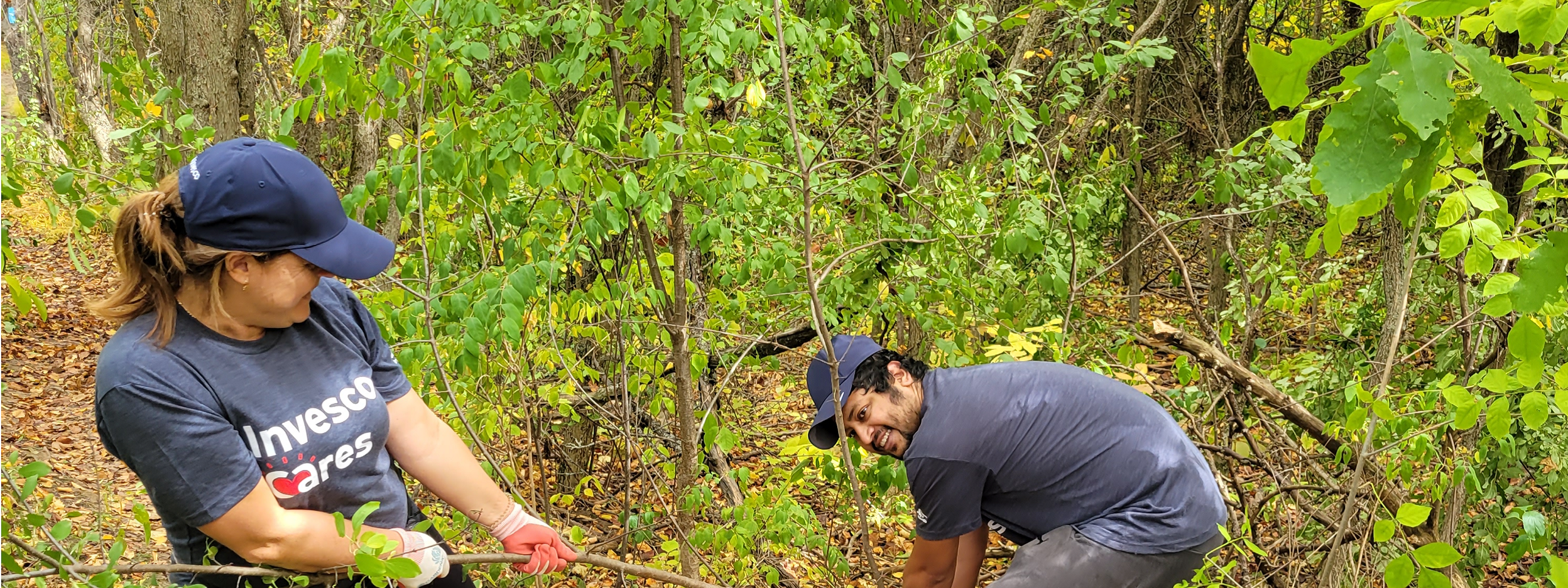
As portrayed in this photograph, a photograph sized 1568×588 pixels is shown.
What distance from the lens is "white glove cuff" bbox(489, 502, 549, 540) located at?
7.22 feet

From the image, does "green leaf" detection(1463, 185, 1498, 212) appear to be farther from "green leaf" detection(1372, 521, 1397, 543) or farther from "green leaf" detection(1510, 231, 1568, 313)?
"green leaf" detection(1372, 521, 1397, 543)

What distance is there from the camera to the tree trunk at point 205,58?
4094 mm

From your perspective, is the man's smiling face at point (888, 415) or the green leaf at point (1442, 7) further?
the man's smiling face at point (888, 415)

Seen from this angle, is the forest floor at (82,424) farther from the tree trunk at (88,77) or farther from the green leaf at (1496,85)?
the green leaf at (1496,85)

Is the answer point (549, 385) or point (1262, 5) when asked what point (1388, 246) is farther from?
point (1262, 5)

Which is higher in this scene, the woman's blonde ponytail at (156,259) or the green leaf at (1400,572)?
the woman's blonde ponytail at (156,259)

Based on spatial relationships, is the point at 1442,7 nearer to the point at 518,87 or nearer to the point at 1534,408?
the point at 1534,408

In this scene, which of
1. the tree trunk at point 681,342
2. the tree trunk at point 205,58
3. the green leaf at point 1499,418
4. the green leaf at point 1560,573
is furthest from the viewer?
the tree trunk at point 205,58

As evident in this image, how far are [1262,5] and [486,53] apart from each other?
7.26m

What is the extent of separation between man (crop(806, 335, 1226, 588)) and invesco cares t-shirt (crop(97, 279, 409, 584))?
1.03 m

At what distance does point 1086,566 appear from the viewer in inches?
94.8

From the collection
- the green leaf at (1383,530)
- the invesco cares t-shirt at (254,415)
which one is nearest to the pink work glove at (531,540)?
the invesco cares t-shirt at (254,415)

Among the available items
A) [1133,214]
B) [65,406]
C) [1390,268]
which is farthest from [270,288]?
[65,406]

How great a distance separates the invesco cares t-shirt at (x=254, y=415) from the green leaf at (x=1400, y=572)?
67.2 inches
